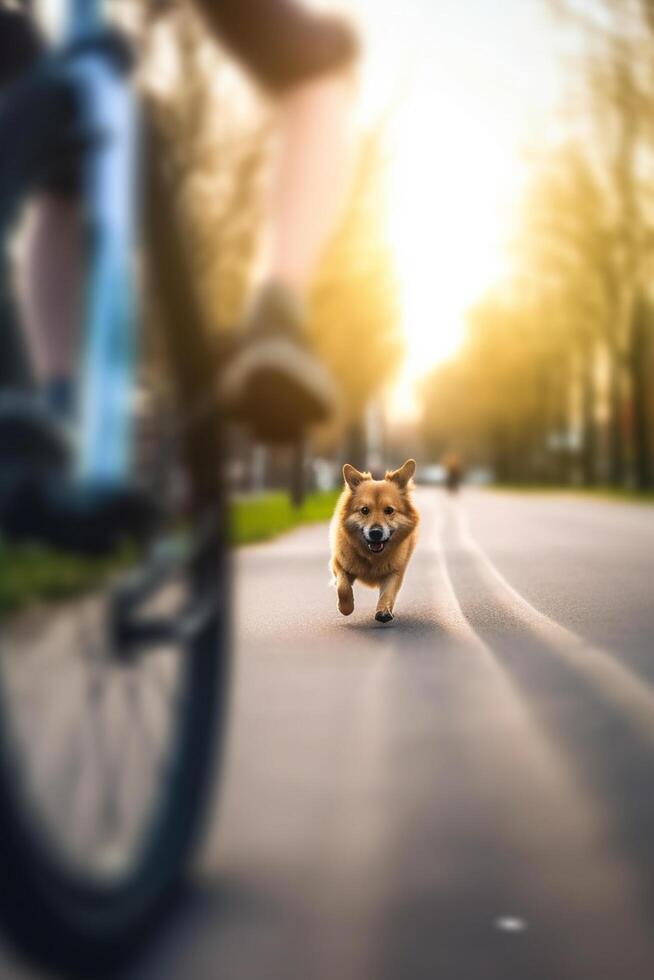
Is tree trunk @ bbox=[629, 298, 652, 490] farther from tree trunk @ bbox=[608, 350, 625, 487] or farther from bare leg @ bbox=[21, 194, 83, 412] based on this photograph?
bare leg @ bbox=[21, 194, 83, 412]

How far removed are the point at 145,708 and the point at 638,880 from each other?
961 millimetres

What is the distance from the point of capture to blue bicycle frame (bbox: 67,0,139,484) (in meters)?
1.96

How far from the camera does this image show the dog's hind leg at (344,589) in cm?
628

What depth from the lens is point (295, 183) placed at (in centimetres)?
277

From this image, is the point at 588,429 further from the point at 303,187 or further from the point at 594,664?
the point at 303,187

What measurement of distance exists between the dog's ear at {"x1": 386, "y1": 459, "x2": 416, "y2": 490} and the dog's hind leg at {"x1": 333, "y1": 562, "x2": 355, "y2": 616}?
0.44m

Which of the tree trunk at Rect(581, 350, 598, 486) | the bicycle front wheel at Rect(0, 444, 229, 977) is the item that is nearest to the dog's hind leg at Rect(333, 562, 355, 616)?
the bicycle front wheel at Rect(0, 444, 229, 977)

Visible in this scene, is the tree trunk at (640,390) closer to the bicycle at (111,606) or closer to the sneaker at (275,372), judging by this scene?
the sneaker at (275,372)

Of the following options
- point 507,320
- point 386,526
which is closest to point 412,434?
point 507,320

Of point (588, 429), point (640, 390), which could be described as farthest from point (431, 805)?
point (588, 429)

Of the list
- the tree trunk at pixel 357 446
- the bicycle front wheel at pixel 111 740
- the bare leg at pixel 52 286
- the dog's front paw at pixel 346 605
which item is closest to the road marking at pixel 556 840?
the bicycle front wheel at pixel 111 740

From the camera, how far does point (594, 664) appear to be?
17.3ft

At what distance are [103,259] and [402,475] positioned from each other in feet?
13.4

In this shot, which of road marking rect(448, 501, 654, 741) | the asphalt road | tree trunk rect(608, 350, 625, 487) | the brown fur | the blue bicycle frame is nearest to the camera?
the blue bicycle frame
